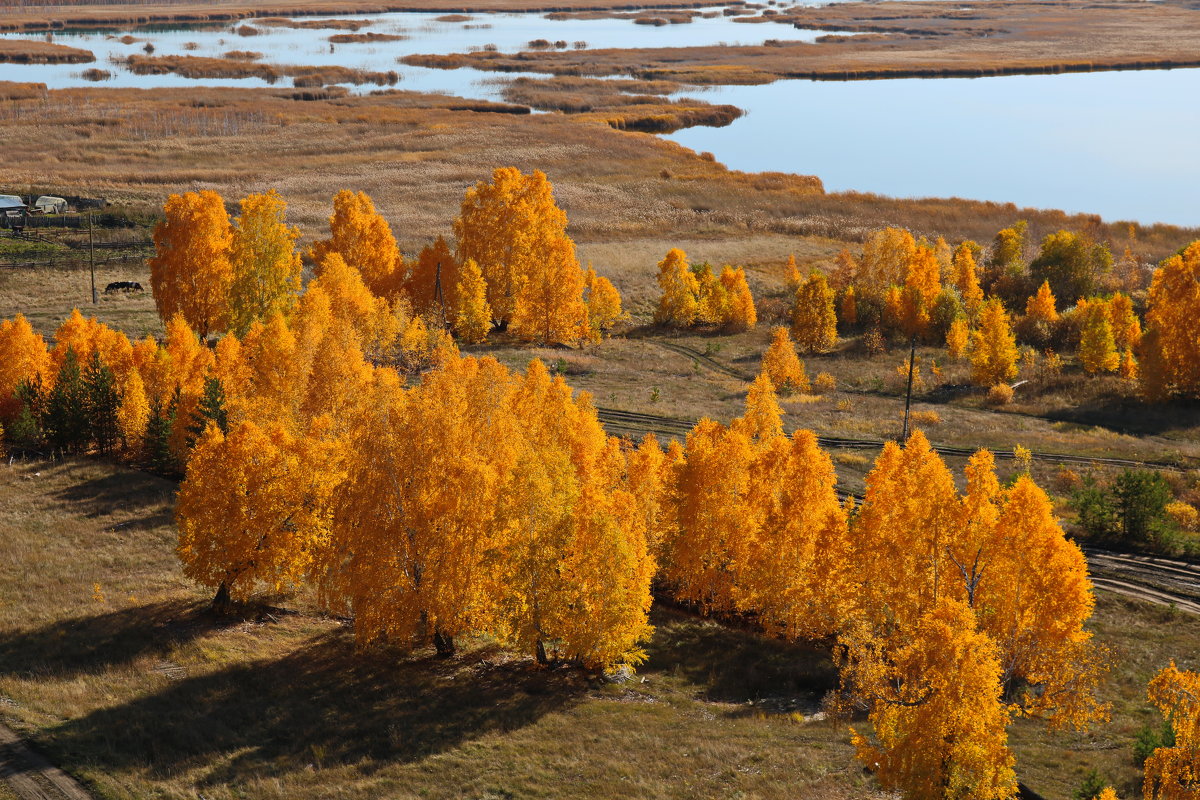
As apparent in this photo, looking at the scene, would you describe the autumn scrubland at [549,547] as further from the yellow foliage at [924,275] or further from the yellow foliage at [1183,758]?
the yellow foliage at [924,275]

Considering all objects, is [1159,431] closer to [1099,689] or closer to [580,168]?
[1099,689]

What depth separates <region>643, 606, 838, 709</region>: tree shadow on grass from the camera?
36688mm

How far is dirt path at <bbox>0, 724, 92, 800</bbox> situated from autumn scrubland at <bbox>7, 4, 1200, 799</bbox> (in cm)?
54

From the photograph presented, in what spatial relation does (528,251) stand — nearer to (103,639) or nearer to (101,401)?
(101,401)

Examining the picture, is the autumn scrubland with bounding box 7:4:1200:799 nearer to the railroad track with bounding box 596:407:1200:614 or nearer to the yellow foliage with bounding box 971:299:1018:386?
the yellow foliage with bounding box 971:299:1018:386

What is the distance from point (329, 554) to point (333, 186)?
9388 cm

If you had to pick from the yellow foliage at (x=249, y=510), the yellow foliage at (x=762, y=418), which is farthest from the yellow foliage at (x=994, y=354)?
the yellow foliage at (x=249, y=510)

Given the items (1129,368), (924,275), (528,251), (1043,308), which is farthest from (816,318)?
(528,251)

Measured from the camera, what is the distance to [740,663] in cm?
3834

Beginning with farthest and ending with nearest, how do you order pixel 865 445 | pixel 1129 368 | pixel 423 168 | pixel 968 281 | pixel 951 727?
pixel 423 168, pixel 968 281, pixel 1129 368, pixel 865 445, pixel 951 727

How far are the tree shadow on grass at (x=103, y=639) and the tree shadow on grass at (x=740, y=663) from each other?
1533cm

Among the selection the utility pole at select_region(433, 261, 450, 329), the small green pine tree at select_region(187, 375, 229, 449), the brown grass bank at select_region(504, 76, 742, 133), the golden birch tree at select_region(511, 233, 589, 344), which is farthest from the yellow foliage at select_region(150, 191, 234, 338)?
the brown grass bank at select_region(504, 76, 742, 133)

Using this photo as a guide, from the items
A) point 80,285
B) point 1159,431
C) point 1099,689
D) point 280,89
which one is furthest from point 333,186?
point 1099,689

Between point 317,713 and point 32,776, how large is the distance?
25.0ft
